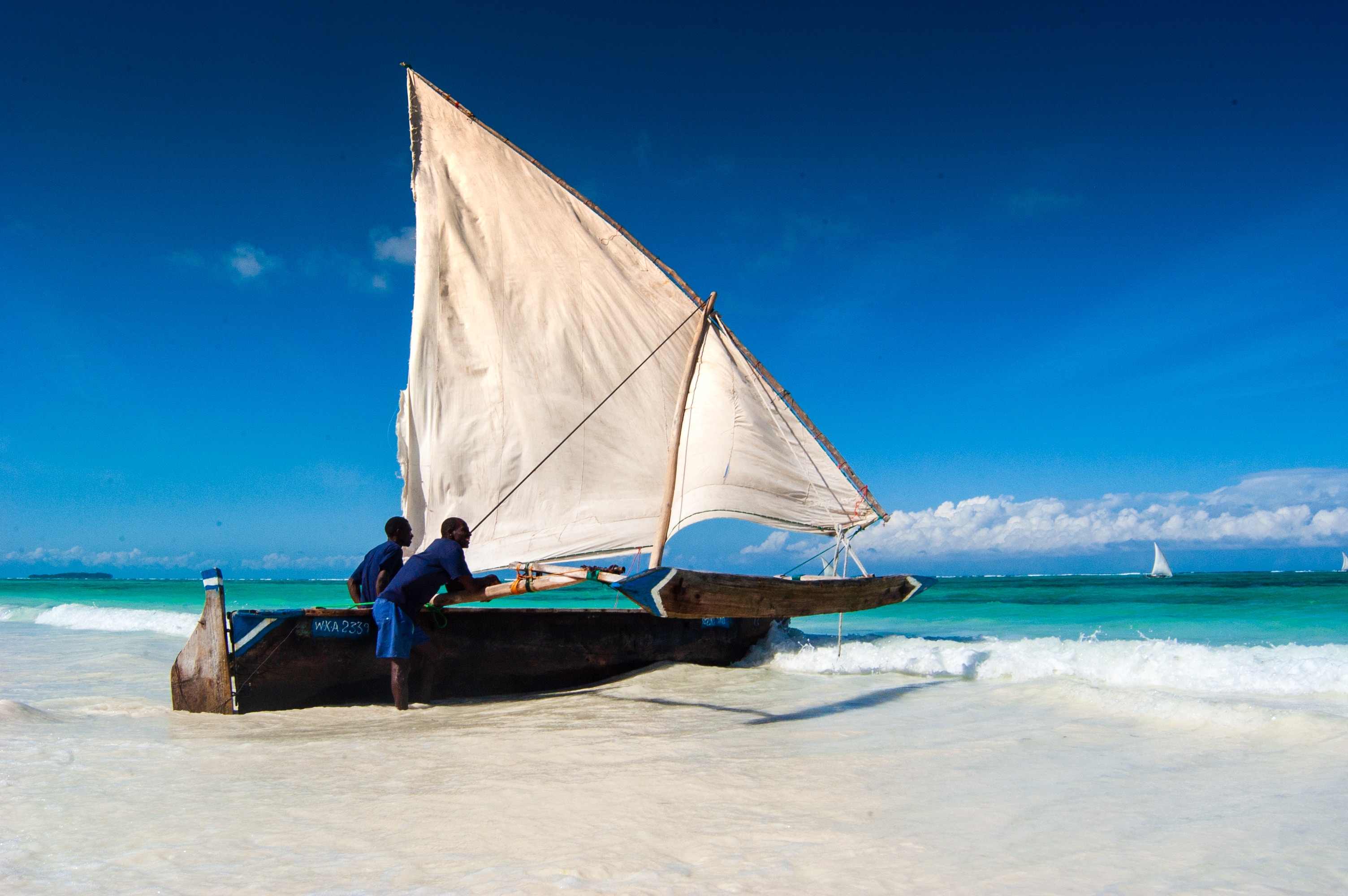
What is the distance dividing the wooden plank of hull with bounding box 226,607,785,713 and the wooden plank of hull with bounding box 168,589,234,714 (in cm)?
11

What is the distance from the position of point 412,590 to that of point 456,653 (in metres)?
1.12

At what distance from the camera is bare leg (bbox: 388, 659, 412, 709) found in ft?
22.5

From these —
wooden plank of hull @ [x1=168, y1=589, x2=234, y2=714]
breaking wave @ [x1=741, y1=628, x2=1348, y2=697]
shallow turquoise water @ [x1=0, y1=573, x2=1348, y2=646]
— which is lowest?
shallow turquoise water @ [x1=0, y1=573, x2=1348, y2=646]

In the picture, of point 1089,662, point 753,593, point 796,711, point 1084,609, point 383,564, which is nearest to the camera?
point 753,593

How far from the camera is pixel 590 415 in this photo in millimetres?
9273

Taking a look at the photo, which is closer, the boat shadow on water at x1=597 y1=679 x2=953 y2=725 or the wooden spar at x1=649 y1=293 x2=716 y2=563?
the boat shadow on water at x1=597 y1=679 x2=953 y2=725

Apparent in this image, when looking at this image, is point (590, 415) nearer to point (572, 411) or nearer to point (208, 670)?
point (572, 411)

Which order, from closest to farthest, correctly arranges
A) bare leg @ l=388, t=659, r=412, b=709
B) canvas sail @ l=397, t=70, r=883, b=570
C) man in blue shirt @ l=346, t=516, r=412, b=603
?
bare leg @ l=388, t=659, r=412, b=709 → man in blue shirt @ l=346, t=516, r=412, b=603 → canvas sail @ l=397, t=70, r=883, b=570

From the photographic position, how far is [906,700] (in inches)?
289

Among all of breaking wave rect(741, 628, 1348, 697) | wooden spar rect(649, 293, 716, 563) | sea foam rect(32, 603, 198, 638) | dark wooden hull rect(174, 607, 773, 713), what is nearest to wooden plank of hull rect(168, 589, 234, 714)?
dark wooden hull rect(174, 607, 773, 713)

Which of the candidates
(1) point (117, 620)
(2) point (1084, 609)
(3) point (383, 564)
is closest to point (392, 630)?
(3) point (383, 564)

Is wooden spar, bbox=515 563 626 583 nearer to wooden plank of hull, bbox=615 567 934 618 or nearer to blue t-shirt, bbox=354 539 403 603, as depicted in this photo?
wooden plank of hull, bbox=615 567 934 618

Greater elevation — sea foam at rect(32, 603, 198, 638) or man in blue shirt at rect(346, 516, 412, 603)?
man in blue shirt at rect(346, 516, 412, 603)

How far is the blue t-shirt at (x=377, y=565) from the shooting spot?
743cm
